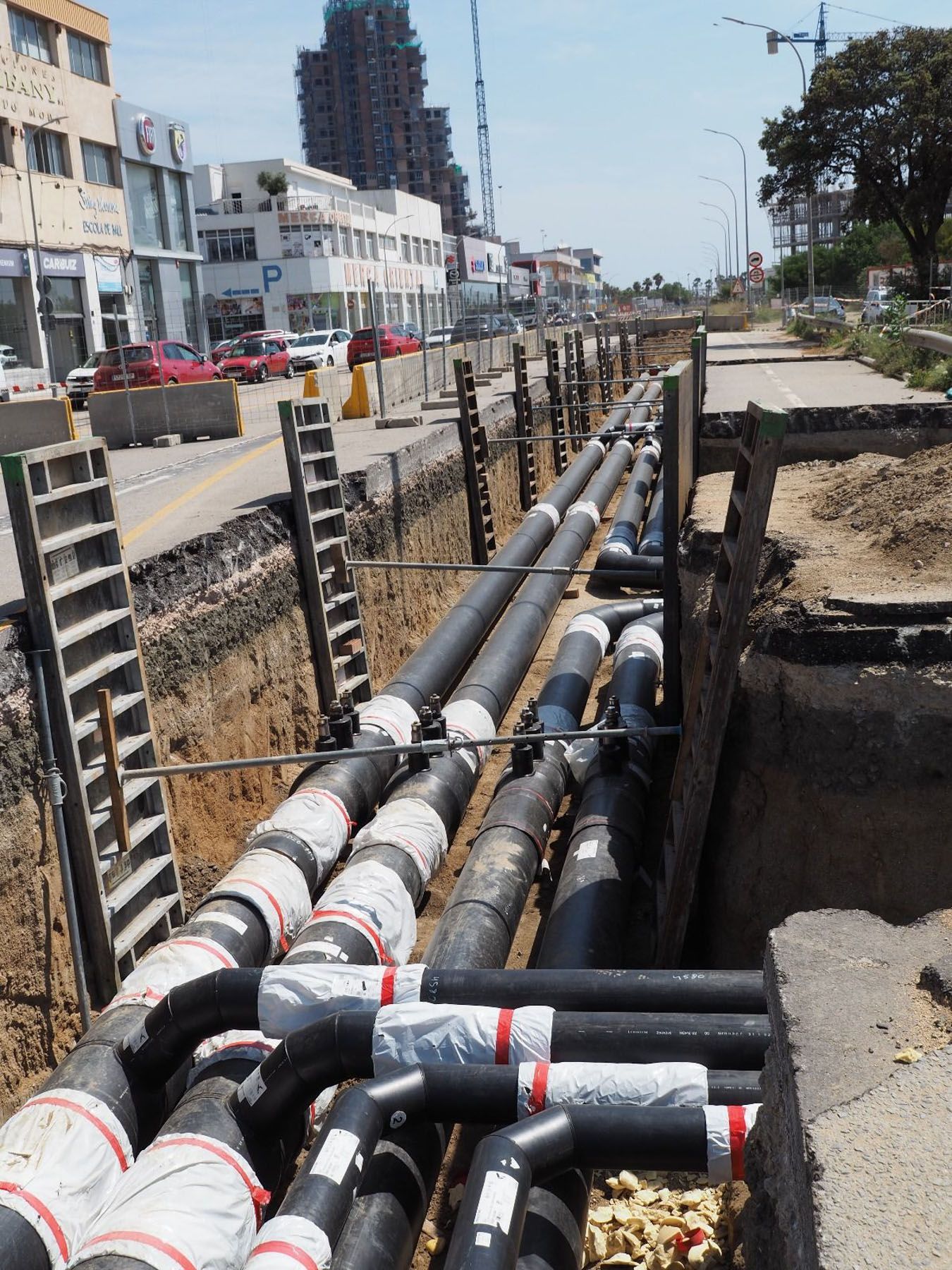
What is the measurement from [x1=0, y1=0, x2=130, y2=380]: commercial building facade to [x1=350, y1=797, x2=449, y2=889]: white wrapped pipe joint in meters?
33.1

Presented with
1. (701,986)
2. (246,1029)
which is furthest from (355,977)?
(701,986)

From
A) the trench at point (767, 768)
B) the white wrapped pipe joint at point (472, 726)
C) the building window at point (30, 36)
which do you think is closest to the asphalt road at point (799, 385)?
the trench at point (767, 768)

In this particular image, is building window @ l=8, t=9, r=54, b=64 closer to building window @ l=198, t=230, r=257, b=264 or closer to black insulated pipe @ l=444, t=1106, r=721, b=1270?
building window @ l=198, t=230, r=257, b=264

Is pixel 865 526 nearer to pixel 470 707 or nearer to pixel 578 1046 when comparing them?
pixel 470 707

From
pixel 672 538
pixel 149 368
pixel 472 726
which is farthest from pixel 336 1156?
pixel 149 368

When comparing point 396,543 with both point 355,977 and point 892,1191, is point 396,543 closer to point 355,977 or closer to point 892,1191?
point 355,977

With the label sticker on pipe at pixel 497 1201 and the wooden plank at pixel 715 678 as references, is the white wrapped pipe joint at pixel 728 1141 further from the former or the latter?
the wooden plank at pixel 715 678

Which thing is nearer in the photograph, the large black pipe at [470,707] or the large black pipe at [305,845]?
the large black pipe at [305,845]

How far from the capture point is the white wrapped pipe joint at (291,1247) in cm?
341

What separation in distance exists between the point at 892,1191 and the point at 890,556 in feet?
13.5

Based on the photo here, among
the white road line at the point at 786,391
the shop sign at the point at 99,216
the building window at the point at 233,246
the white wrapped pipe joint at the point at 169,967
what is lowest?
the white wrapped pipe joint at the point at 169,967

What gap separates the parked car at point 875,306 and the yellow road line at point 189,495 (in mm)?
21423

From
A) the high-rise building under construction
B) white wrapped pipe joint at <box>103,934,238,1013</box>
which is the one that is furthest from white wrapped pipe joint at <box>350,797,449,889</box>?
the high-rise building under construction

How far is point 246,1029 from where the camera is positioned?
4848 millimetres
